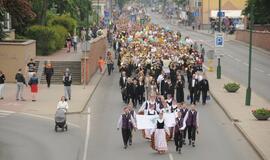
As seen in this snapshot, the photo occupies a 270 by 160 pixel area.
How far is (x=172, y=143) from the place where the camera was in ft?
83.4

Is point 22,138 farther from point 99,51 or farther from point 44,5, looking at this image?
point 44,5

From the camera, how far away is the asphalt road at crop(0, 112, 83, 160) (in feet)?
77.7

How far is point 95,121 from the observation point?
101ft

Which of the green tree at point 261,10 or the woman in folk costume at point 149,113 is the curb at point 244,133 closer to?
the woman in folk costume at point 149,113

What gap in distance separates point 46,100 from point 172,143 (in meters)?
12.9

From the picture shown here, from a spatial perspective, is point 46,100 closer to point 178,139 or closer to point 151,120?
point 151,120

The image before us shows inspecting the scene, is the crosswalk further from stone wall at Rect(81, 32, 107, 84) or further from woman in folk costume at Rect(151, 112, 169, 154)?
stone wall at Rect(81, 32, 107, 84)

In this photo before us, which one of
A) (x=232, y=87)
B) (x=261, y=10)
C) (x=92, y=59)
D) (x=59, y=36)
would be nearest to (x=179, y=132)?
(x=232, y=87)

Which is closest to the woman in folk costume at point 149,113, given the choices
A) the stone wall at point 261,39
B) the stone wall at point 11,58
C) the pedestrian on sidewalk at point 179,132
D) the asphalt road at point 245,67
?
the pedestrian on sidewalk at point 179,132

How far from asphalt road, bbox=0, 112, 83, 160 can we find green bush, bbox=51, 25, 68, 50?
1071 inches

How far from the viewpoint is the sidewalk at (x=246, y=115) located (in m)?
25.2

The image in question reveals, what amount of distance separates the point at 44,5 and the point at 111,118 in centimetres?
3178

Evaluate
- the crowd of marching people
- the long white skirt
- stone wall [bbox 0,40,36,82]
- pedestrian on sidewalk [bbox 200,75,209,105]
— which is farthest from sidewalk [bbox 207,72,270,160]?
stone wall [bbox 0,40,36,82]

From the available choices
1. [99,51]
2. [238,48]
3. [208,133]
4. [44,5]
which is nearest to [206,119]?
[208,133]
